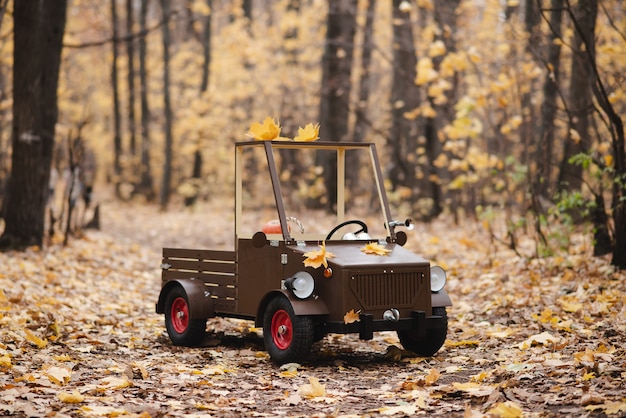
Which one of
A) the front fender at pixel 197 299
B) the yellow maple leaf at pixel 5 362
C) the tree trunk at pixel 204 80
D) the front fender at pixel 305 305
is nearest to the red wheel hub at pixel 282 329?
the front fender at pixel 305 305

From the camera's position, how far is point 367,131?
27609mm

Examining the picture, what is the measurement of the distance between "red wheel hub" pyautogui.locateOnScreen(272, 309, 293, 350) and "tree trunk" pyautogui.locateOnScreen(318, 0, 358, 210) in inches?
479

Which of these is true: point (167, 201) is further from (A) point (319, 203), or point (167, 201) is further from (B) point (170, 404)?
(B) point (170, 404)

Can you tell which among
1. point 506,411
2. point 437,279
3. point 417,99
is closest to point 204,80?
point 417,99

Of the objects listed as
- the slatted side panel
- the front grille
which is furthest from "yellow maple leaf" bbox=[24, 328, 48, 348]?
the front grille

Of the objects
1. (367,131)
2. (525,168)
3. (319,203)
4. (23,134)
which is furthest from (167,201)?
(525,168)

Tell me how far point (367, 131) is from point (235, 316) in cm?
2073

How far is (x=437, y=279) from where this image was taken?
6980 millimetres

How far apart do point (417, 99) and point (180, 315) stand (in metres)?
12.2

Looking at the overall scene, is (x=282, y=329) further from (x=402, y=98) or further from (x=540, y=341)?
(x=402, y=98)

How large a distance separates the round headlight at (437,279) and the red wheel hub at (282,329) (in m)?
1.27

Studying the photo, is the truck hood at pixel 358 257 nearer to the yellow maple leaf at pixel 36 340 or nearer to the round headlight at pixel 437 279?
the round headlight at pixel 437 279

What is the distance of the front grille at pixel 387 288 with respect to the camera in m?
6.41

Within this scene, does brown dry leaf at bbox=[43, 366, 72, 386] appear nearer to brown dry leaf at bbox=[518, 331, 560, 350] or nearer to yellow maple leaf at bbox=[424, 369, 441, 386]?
yellow maple leaf at bbox=[424, 369, 441, 386]
